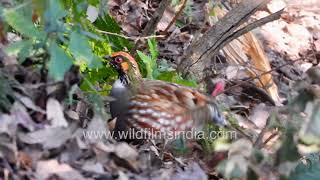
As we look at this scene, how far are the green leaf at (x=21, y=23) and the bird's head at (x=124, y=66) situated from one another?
5.69 ft

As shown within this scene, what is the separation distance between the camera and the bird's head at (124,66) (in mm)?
4449

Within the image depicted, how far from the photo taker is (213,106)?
3.83 m

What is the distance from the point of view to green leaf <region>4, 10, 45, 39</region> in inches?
104

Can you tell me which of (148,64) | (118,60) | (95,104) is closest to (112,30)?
(148,64)

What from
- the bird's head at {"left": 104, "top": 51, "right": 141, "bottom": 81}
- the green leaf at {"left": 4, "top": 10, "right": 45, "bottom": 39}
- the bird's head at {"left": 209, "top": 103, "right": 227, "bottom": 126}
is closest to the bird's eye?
the bird's head at {"left": 104, "top": 51, "right": 141, "bottom": 81}

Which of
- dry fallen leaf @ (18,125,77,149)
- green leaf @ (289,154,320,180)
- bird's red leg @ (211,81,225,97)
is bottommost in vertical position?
green leaf @ (289,154,320,180)

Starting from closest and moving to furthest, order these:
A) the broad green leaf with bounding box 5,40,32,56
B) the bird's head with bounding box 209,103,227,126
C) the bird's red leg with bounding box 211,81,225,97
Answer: the broad green leaf with bounding box 5,40,32,56 → the bird's head with bounding box 209,103,227,126 → the bird's red leg with bounding box 211,81,225,97

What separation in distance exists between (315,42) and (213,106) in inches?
157

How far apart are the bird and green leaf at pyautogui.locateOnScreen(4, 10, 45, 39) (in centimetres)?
96

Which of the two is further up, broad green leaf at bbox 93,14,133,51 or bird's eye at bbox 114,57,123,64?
broad green leaf at bbox 93,14,133,51

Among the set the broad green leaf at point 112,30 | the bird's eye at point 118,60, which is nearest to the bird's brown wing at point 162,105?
the bird's eye at point 118,60

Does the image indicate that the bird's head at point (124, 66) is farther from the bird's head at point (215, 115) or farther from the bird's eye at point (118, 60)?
the bird's head at point (215, 115)

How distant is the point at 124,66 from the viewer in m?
4.49

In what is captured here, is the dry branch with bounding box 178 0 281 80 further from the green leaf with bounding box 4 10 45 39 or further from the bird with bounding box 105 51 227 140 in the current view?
the green leaf with bounding box 4 10 45 39
